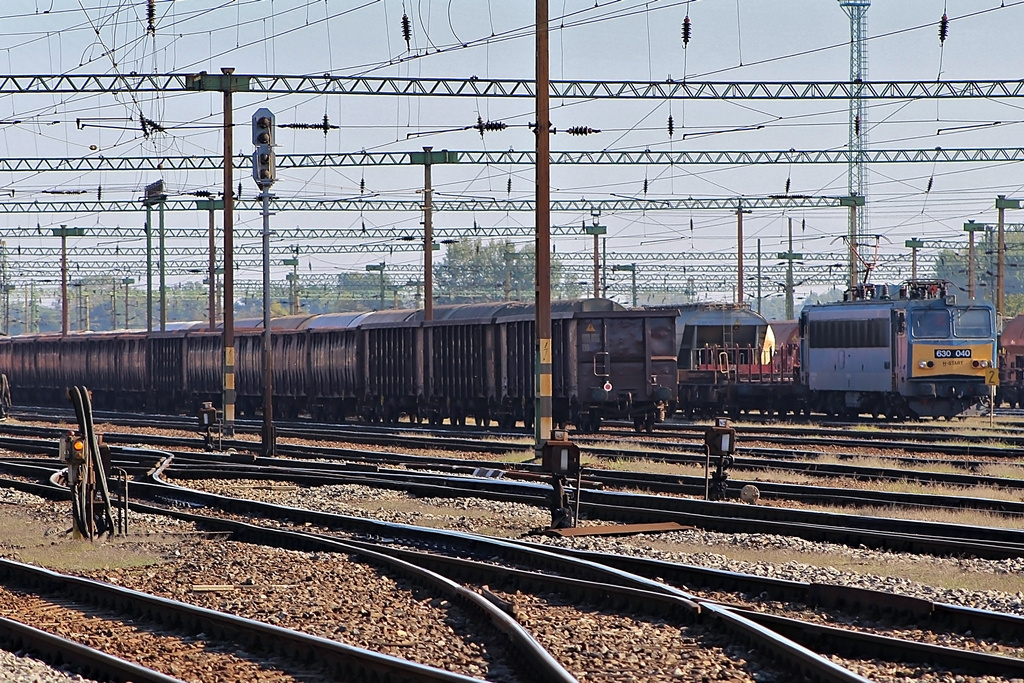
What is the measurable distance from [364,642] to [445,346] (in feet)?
92.2

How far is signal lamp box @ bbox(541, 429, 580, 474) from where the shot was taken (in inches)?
568

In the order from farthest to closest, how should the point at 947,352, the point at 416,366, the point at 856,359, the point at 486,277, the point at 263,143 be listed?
the point at 486,277 → the point at 416,366 → the point at 856,359 → the point at 947,352 → the point at 263,143

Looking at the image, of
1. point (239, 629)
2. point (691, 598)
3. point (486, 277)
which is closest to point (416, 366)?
point (691, 598)

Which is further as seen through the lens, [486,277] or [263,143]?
[486,277]

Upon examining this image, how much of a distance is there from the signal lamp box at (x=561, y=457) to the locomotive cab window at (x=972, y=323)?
2360 cm

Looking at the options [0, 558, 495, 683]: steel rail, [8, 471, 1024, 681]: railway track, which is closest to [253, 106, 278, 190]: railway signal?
[8, 471, 1024, 681]: railway track

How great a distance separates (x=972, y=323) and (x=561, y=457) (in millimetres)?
24395

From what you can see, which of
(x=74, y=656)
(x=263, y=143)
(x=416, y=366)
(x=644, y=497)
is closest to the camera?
(x=74, y=656)

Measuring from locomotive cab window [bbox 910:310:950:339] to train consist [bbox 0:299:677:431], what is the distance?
6.40 m

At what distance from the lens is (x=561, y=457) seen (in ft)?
47.5

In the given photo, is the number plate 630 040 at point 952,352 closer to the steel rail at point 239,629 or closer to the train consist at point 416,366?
the train consist at point 416,366

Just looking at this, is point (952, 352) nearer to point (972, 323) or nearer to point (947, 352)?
point (947, 352)

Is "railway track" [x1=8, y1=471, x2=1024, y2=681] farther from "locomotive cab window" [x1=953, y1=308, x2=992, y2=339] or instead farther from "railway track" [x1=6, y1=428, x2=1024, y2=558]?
"locomotive cab window" [x1=953, y1=308, x2=992, y2=339]

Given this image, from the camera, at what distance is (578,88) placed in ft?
103
